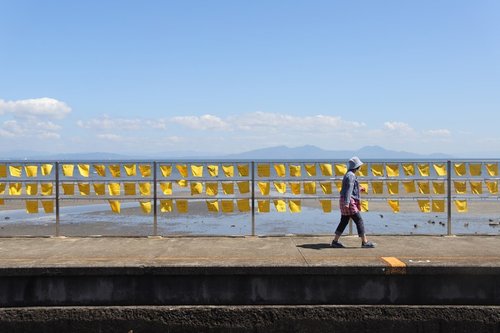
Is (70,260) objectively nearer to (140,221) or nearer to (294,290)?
(294,290)

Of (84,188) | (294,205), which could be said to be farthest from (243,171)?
(84,188)

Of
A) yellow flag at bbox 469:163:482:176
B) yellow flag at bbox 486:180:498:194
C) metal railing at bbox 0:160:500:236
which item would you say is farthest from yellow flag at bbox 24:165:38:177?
yellow flag at bbox 486:180:498:194

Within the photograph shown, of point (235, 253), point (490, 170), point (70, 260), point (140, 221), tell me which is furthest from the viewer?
point (140, 221)

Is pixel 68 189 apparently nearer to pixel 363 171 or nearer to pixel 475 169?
pixel 363 171

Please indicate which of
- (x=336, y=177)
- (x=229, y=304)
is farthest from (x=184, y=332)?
(x=336, y=177)

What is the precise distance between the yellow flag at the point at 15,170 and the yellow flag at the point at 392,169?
795 centimetres

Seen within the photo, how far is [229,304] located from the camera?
6.77 meters

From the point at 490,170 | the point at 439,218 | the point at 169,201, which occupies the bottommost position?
the point at 439,218

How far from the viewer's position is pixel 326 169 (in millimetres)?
10516

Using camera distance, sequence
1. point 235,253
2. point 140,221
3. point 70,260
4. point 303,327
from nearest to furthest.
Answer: point 303,327 < point 70,260 < point 235,253 < point 140,221

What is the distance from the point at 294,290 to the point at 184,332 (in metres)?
1.60

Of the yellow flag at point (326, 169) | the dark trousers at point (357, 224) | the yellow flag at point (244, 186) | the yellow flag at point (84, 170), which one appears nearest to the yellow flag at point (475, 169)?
the yellow flag at point (326, 169)

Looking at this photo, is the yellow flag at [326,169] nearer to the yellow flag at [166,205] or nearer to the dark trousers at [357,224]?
the dark trousers at [357,224]

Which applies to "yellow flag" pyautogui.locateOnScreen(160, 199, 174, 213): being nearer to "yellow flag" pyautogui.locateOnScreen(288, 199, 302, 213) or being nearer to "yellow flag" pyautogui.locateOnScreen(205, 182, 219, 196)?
"yellow flag" pyautogui.locateOnScreen(205, 182, 219, 196)
